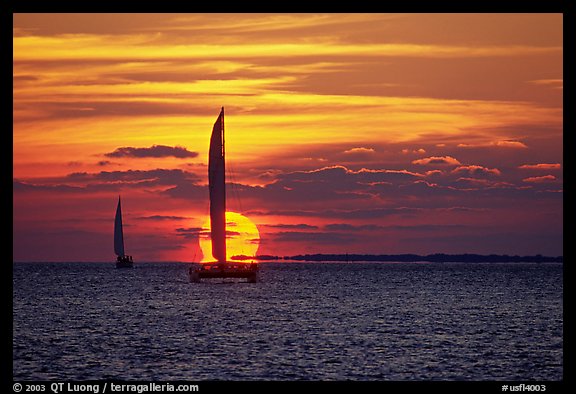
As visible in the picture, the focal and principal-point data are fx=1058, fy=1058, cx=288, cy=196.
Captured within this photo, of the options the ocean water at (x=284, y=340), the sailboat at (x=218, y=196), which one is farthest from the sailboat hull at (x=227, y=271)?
the ocean water at (x=284, y=340)

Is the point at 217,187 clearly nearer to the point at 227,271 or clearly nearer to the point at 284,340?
the point at 227,271

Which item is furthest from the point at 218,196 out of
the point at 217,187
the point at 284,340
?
the point at 284,340

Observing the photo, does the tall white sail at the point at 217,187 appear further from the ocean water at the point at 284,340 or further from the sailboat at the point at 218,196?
the ocean water at the point at 284,340

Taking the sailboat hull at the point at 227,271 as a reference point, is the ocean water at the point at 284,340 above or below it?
below

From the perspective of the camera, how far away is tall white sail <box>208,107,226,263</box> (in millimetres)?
109125

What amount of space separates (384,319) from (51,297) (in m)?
45.7

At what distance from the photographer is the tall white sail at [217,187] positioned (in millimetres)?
109125

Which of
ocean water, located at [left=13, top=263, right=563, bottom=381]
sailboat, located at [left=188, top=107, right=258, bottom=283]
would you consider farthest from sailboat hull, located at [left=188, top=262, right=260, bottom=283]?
ocean water, located at [left=13, top=263, right=563, bottom=381]

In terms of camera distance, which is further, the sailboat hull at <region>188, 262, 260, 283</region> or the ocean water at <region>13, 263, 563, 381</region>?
the sailboat hull at <region>188, 262, 260, 283</region>

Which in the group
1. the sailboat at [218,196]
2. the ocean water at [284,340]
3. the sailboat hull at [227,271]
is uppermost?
the sailboat at [218,196]

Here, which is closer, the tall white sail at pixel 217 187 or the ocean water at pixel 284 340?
the ocean water at pixel 284 340

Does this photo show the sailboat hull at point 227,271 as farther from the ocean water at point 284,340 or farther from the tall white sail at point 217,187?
the ocean water at point 284,340

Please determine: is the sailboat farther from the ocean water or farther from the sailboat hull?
the ocean water
